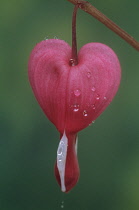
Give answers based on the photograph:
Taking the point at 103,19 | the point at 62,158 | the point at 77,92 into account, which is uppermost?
the point at 103,19

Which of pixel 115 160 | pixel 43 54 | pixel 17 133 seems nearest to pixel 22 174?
pixel 17 133

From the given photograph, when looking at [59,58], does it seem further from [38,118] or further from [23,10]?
[23,10]

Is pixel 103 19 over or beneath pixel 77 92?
over

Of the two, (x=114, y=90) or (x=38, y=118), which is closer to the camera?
(x=114, y=90)

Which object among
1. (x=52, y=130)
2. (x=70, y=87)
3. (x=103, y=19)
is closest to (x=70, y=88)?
(x=70, y=87)

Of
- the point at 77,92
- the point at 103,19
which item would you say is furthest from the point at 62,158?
the point at 103,19

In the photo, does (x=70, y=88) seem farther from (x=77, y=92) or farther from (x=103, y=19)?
(x=103, y=19)

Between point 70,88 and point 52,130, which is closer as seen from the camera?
point 70,88
